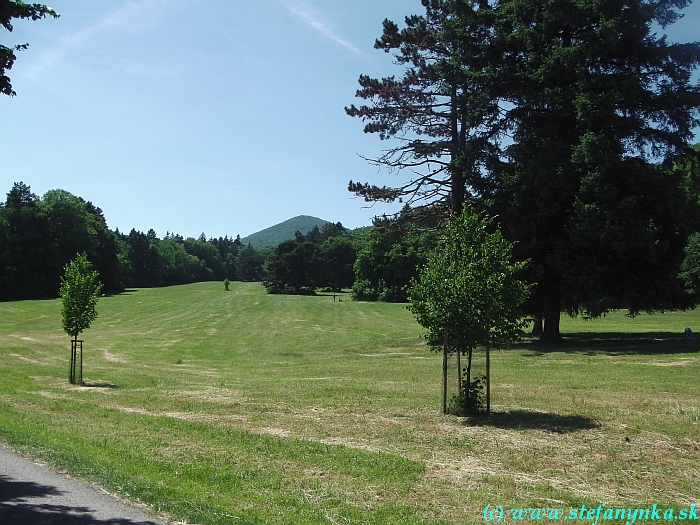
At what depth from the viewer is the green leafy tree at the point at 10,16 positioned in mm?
7746

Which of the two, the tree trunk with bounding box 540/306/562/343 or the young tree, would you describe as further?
the tree trunk with bounding box 540/306/562/343

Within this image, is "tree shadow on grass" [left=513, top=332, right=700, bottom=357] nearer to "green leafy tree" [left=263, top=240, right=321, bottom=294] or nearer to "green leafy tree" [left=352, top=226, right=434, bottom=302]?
"green leafy tree" [left=352, top=226, right=434, bottom=302]

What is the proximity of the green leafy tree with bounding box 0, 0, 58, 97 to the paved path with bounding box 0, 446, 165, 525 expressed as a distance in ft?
17.2

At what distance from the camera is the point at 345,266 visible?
123 meters

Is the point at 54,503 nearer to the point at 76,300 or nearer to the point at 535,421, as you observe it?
the point at 535,421

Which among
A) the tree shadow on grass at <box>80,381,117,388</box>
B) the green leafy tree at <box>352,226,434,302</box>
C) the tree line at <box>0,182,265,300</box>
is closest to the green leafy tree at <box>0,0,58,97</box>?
the tree shadow on grass at <box>80,381,117,388</box>

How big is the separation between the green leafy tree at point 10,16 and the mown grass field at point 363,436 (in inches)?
209

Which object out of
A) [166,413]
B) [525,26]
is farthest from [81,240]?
[166,413]

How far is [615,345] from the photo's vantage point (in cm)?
2731

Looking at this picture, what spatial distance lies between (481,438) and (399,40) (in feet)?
85.8

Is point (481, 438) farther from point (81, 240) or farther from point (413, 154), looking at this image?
point (81, 240)

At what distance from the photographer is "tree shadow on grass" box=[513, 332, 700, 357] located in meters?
24.3

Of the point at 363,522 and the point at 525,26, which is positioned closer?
the point at 363,522

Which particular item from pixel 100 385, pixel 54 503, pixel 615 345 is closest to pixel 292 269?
pixel 615 345
